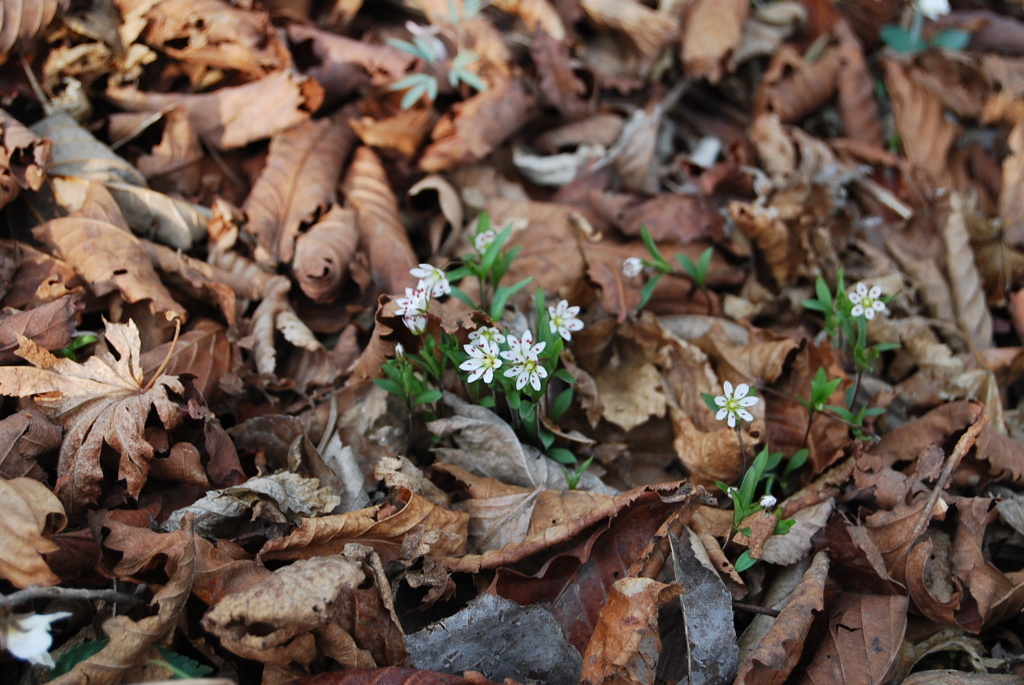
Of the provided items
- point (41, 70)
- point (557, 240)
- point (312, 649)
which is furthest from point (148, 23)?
point (312, 649)

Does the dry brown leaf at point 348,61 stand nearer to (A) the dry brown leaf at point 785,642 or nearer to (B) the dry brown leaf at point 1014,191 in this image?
(A) the dry brown leaf at point 785,642

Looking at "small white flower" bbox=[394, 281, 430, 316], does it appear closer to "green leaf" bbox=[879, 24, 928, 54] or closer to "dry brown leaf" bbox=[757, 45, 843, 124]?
"dry brown leaf" bbox=[757, 45, 843, 124]

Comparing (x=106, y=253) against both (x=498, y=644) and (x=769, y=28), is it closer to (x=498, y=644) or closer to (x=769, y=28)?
(x=498, y=644)

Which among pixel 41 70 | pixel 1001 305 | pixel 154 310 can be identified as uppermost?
pixel 41 70

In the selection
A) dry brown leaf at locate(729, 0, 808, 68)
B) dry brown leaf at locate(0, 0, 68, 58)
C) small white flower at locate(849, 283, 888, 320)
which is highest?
dry brown leaf at locate(0, 0, 68, 58)

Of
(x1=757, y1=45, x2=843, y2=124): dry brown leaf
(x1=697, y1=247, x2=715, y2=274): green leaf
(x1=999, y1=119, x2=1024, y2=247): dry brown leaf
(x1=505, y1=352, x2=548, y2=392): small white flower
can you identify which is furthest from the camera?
(x1=757, y1=45, x2=843, y2=124): dry brown leaf

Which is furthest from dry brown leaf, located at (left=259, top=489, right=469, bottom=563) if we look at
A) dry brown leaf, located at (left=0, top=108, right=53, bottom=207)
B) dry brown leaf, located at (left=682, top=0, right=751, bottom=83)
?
dry brown leaf, located at (left=682, top=0, right=751, bottom=83)

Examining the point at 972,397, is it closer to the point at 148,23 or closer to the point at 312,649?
the point at 312,649
